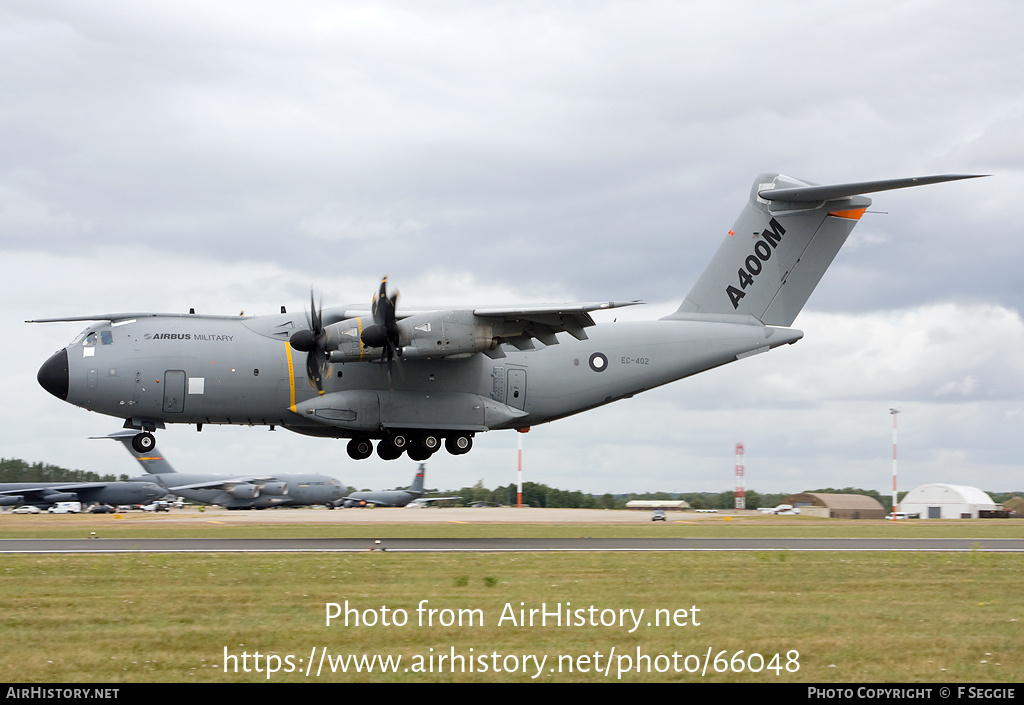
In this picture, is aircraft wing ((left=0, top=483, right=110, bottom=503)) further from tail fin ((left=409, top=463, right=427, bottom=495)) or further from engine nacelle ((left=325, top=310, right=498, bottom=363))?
engine nacelle ((left=325, top=310, right=498, bottom=363))

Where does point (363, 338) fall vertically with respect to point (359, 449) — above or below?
above

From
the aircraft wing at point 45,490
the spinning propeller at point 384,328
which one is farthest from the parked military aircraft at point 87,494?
the spinning propeller at point 384,328

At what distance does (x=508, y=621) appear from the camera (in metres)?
11.6

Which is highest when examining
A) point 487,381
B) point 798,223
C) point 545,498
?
point 798,223

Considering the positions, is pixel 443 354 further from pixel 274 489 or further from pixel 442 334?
pixel 274 489

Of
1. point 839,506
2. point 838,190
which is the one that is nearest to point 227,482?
point 839,506

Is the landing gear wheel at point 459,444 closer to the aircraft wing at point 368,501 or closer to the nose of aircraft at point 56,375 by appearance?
the nose of aircraft at point 56,375

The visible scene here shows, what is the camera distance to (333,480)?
6731cm

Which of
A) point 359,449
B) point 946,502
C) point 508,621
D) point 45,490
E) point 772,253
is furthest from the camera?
point 946,502

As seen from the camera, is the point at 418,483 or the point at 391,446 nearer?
the point at 391,446

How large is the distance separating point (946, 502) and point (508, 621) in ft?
221
